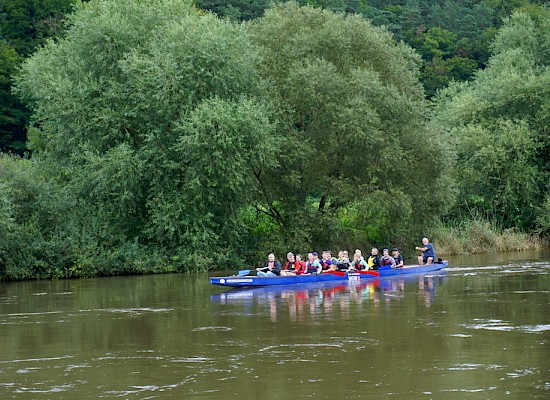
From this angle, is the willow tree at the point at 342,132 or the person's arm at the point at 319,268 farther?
the willow tree at the point at 342,132

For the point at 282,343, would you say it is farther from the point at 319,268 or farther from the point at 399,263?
the point at 399,263

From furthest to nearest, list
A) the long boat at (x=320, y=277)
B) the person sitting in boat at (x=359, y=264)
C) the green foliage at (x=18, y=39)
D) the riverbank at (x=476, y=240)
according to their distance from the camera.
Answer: the green foliage at (x=18, y=39) → the riverbank at (x=476, y=240) → the person sitting in boat at (x=359, y=264) → the long boat at (x=320, y=277)

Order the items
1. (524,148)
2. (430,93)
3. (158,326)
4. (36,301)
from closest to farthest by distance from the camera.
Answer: (158,326)
(36,301)
(524,148)
(430,93)

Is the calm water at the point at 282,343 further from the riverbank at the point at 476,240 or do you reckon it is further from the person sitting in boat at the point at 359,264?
the riverbank at the point at 476,240

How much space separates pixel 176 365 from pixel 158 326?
5.43m

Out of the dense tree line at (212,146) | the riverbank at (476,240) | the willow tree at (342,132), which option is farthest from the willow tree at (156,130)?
the riverbank at (476,240)

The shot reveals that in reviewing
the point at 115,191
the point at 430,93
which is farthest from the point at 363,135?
the point at 430,93

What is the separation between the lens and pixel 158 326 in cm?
2205

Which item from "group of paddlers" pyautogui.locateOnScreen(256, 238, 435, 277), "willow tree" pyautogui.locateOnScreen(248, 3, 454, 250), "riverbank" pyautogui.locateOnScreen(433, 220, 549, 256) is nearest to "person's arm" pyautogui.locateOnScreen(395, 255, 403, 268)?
"group of paddlers" pyautogui.locateOnScreen(256, 238, 435, 277)

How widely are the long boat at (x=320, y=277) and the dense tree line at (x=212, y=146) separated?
6.60m

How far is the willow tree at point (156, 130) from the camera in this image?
38.7 metres

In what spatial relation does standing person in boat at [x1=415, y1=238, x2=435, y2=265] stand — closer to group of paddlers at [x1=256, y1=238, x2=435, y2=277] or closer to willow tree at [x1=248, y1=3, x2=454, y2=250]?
group of paddlers at [x1=256, y1=238, x2=435, y2=277]

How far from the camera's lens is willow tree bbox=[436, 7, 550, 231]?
52250mm

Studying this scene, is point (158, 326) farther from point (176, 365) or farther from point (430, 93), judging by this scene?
point (430, 93)
